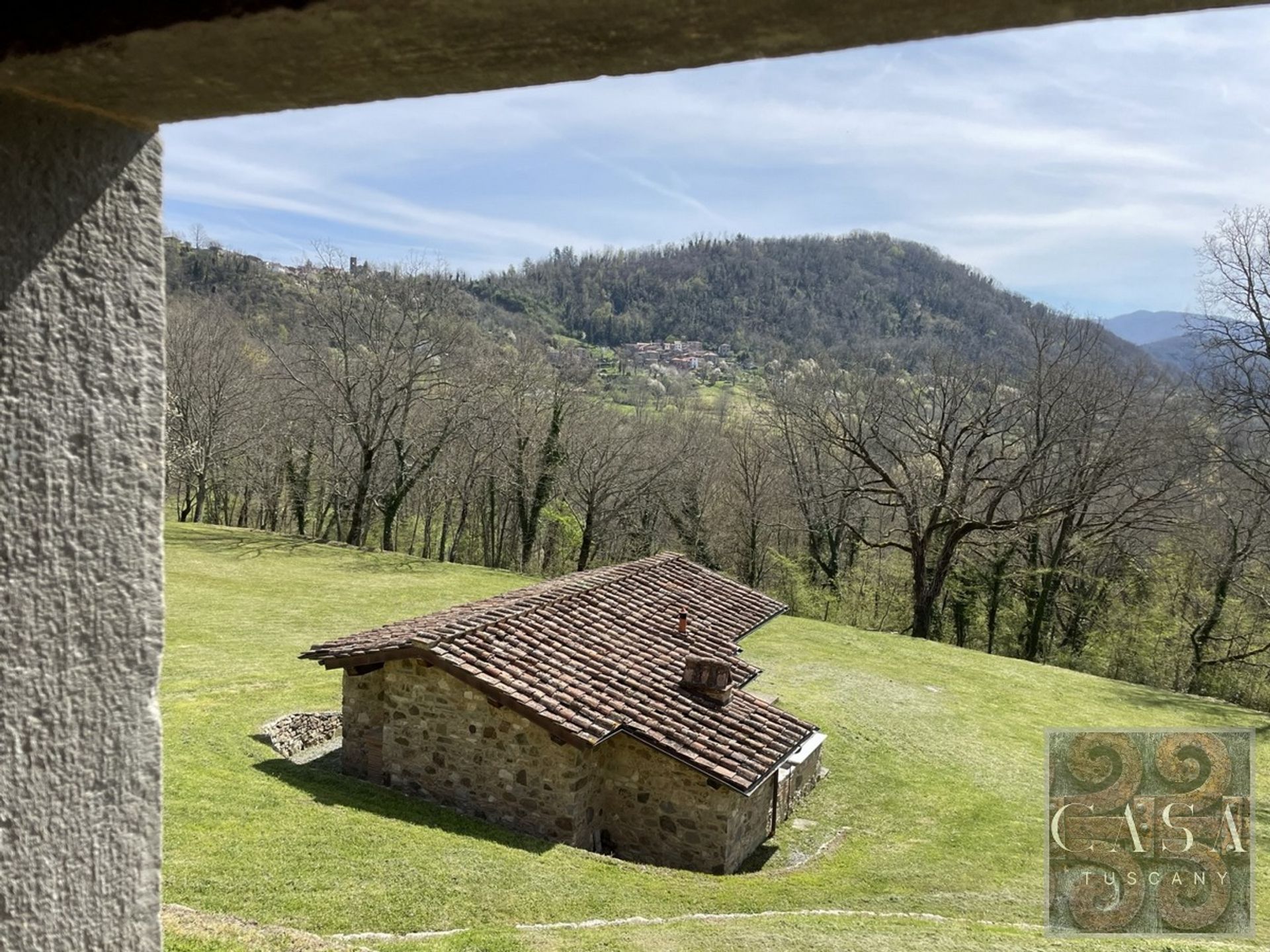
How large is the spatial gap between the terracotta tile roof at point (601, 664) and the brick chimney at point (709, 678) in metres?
0.10

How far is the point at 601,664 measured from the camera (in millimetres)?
11641

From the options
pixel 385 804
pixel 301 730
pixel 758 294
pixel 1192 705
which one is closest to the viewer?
pixel 385 804

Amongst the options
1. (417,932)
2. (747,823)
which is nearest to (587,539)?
(747,823)

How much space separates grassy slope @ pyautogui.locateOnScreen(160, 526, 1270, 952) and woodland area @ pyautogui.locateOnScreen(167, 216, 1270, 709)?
5.75 m

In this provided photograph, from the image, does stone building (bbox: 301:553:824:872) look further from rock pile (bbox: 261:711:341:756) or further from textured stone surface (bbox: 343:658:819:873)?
rock pile (bbox: 261:711:341:756)

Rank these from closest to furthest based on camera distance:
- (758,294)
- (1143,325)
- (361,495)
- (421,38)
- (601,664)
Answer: (421,38) → (601,664) → (361,495) → (758,294) → (1143,325)

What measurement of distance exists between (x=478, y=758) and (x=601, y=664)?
2125mm

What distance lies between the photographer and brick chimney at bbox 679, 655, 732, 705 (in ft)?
38.0

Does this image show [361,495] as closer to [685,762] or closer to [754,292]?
[685,762]

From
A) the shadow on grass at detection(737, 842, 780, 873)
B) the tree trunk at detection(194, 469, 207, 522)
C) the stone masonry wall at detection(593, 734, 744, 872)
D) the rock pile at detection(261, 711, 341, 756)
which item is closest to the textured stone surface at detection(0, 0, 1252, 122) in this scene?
the stone masonry wall at detection(593, 734, 744, 872)

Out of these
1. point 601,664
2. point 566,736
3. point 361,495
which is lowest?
point 566,736

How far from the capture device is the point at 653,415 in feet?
148

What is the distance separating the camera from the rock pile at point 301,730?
482 inches

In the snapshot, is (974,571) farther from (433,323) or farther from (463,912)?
(463,912)
